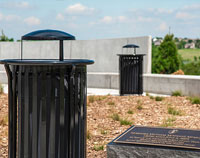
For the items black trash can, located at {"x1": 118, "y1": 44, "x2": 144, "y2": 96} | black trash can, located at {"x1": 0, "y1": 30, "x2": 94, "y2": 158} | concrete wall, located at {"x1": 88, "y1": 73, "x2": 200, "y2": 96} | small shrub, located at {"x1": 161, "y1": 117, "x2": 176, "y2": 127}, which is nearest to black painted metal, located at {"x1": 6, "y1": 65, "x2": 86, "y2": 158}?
black trash can, located at {"x1": 0, "y1": 30, "x2": 94, "y2": 158}

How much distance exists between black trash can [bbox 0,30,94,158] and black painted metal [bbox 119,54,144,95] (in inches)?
360

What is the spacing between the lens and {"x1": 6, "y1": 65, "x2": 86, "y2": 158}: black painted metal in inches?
128

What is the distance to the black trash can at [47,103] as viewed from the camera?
3238 millimetres

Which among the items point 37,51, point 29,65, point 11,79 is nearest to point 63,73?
point 29,65

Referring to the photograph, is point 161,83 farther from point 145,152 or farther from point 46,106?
point 46,106

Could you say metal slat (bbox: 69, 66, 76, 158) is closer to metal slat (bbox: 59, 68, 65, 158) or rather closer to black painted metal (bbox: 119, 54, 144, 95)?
metal slat (bbox: 59, 68, 65, 158)

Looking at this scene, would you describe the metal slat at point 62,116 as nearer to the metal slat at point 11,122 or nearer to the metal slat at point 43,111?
the metal slat at point 43,111

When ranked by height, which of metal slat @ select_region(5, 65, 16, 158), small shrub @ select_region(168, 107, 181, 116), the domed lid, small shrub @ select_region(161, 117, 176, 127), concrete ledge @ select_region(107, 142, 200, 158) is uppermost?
the domed lid

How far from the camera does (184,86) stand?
43.9 ft

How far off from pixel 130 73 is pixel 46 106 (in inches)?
375

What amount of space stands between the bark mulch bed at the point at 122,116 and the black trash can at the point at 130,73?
58.1 inches

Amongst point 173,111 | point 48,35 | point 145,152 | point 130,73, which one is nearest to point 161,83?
point 130,73

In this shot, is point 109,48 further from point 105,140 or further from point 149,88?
point 105,140

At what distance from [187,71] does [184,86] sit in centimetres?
1348
